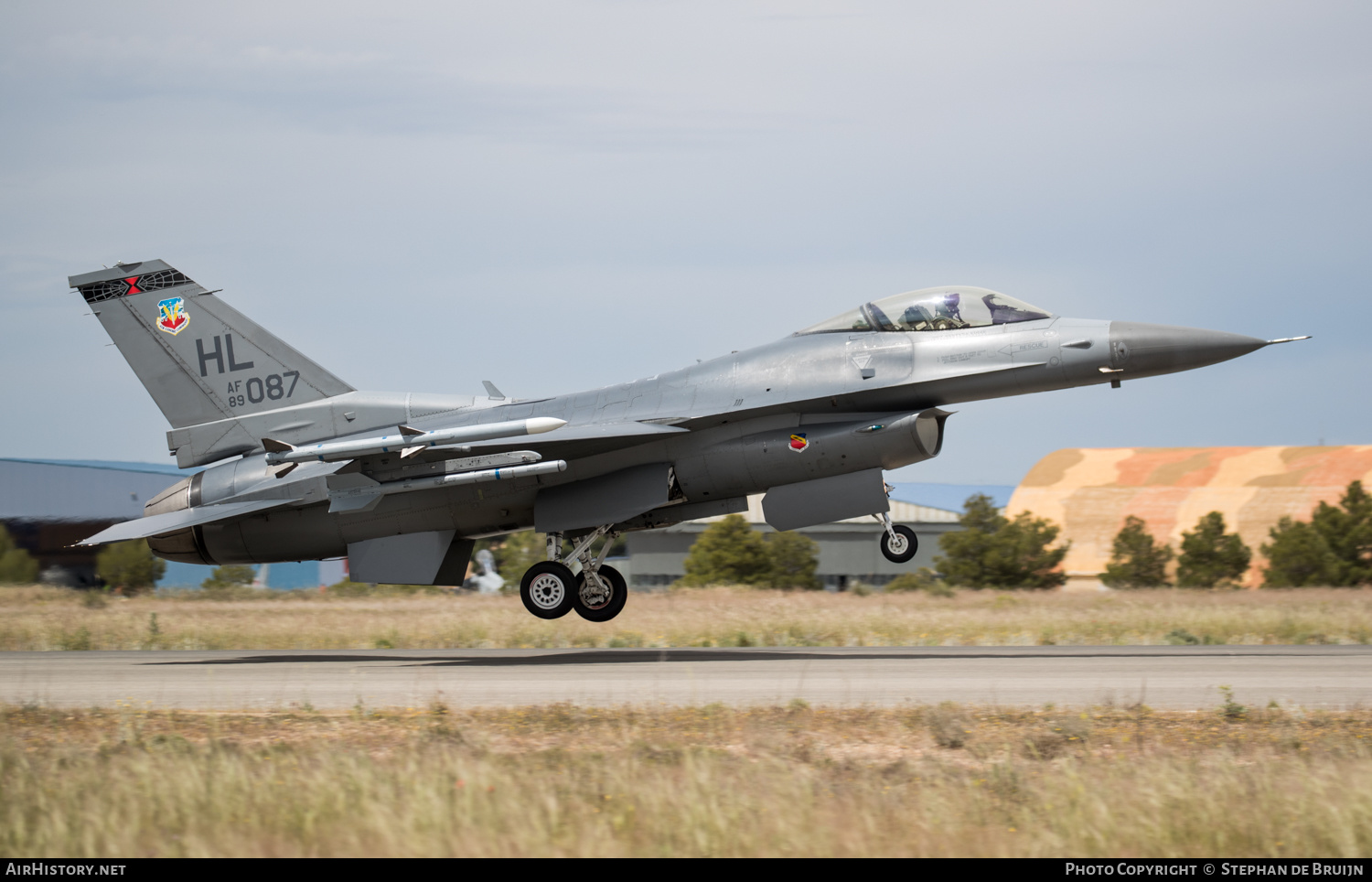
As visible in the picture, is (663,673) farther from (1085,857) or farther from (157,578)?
(157,578)

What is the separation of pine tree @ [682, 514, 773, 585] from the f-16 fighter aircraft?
27819 mm

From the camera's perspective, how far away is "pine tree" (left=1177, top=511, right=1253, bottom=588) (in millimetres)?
42594

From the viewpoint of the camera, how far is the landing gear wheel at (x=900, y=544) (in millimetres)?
15672

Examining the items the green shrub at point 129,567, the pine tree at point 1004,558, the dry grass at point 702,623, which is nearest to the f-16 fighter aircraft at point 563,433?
the dry grass at point 702,623

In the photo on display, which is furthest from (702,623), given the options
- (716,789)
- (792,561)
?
(792,561)

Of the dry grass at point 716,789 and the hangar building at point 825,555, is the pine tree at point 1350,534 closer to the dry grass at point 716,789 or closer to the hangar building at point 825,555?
the hangar building at point 825,555

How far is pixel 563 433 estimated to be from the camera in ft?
53.8

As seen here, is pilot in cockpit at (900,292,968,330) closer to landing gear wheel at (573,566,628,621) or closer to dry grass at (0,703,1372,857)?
landing gear wheel at (573,566,628,621)

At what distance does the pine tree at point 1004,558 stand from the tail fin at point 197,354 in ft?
99.5

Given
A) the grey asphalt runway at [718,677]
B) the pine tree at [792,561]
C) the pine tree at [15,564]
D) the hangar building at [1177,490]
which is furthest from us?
the hangar building at [1177,490]

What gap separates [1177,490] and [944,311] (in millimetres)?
41140

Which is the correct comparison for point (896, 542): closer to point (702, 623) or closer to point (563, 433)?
point (563, 433)

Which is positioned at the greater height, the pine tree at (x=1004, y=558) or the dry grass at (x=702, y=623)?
the pine tree at (x=1004, y=558)

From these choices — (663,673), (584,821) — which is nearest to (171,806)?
(584,821)
